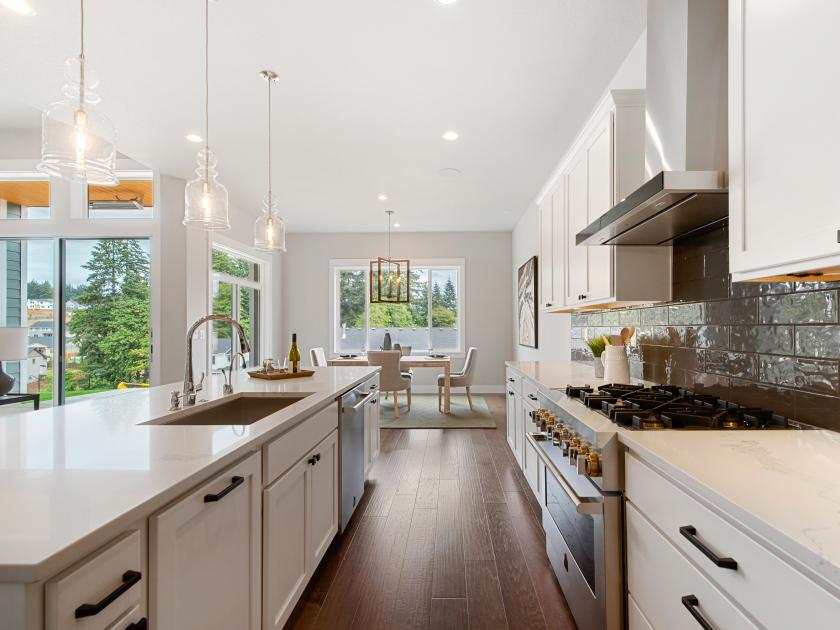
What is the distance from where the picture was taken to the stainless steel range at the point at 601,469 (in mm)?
1378

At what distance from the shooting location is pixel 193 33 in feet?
8.07

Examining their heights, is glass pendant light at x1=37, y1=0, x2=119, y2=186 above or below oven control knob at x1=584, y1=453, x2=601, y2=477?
above

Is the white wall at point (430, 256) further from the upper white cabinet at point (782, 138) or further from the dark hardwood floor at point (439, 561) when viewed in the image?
the upper white cabinet at point (782, 138)

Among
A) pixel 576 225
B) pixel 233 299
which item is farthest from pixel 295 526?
pixel 233 299

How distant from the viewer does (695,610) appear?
94 cm

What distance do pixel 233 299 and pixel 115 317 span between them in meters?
1.60

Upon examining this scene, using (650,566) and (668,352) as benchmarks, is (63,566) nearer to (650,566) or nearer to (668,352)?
(650,566)

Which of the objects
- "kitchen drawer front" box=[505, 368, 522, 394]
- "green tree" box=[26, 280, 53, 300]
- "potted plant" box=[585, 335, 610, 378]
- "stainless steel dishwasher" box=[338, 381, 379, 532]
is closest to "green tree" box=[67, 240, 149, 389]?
"green tree" box=[26, 280, 53, 300]

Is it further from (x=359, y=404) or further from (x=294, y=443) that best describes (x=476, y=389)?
(x=294, y=443)

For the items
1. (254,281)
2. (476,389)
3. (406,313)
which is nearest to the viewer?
(254,281)

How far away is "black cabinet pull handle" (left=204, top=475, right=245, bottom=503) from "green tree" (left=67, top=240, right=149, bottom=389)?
458cm

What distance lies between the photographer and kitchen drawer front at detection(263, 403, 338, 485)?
144 cm

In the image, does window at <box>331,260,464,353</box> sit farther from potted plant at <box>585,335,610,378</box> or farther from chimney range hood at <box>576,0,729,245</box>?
chimney range hood at <box>576,0,729,245</box>

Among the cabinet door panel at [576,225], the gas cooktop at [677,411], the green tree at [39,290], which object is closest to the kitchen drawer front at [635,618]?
the gas cooktop at [677,411]
